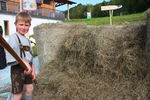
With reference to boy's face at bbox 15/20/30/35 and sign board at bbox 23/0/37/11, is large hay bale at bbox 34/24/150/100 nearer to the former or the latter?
boy's face at bbox 15/20/30/35

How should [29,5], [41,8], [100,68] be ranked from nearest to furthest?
[100,68] → [29,5] → [41,8]

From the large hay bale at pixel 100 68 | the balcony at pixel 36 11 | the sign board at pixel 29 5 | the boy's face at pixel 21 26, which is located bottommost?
the large hay bale at pixel 100 68

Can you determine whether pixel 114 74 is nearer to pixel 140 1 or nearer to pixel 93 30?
pixel 93 30

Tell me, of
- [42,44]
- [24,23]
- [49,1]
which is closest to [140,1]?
[42,44]

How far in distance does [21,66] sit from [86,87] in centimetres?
110

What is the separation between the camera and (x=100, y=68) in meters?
3.14

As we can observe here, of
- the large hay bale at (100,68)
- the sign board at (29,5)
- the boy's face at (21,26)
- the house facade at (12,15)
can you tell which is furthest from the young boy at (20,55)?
the house facade at (12,15)

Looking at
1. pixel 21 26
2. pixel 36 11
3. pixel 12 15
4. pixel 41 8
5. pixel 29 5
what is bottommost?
pixel 21 26

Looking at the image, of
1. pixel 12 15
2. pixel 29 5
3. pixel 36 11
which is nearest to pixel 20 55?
pixel 29 5

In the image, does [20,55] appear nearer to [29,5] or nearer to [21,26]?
[21,26]

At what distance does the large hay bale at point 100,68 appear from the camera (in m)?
2.87

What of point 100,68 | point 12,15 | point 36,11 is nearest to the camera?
point 100,68

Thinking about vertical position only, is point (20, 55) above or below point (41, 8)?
below

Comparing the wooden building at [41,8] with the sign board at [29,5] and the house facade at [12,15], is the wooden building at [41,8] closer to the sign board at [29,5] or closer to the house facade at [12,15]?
the house facade at [12,15]
